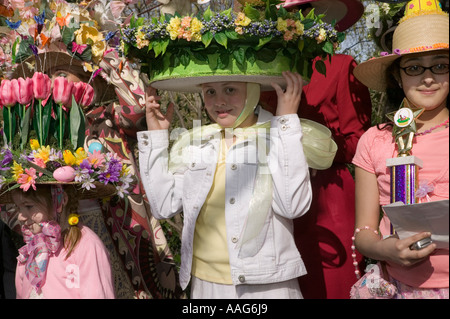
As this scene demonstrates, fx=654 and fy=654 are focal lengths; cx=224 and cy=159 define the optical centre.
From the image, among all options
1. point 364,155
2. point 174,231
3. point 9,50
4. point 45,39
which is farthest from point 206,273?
point 174,231

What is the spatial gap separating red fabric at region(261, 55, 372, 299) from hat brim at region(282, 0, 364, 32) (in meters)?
0.31

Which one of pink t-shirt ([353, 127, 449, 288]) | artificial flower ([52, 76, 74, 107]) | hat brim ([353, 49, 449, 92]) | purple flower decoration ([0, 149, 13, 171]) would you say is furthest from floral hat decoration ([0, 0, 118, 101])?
pink t-shirt ([353, 127, 449, 288])

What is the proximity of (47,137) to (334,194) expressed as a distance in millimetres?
1602

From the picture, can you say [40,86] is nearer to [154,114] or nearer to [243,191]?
[154,114]

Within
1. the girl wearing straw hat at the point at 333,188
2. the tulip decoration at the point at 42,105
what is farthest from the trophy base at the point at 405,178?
the tulip decoration at the point at 42,105

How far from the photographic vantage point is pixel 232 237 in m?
3.09

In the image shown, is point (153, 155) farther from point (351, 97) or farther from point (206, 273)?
point (351, 97)

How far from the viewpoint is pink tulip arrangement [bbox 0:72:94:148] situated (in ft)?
11.5

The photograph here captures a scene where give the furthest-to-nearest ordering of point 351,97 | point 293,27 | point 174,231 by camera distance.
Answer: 1. point 174,231
2. point 351,97
3. point 293,27

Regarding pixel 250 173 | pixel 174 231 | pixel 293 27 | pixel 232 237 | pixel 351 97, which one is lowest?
pixel 174 231

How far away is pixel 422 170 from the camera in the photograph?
2871 millimetres

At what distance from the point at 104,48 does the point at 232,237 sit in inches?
66.5

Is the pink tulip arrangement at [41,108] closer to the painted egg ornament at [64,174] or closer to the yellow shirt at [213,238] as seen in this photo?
the painted egg ornament at [64,174]

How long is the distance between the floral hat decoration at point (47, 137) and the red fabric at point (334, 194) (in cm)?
105
